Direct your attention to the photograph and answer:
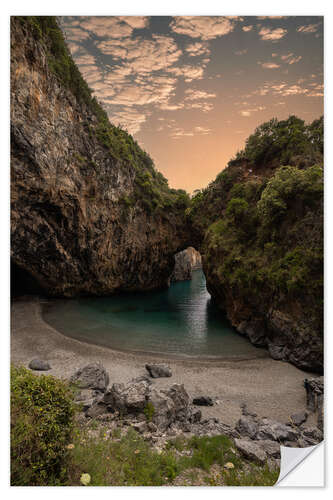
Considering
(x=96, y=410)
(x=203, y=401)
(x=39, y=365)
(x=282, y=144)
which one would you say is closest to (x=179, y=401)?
(x=203, y=401)

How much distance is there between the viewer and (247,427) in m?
6.53

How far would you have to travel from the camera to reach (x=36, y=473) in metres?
3.15

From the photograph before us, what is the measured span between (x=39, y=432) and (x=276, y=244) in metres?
13.6

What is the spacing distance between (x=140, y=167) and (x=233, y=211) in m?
14.1

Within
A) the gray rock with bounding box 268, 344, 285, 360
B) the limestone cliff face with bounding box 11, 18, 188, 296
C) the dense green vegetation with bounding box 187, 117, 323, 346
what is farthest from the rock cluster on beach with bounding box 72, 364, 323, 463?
the limestone cliff face with bounding box 11, 18, 188, 296

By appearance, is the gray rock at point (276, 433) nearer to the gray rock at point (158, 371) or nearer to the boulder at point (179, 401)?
the boulder at point (179, 401)

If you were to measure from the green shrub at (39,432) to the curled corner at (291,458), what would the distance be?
3786 mm

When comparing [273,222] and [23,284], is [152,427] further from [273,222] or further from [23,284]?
[23,284]

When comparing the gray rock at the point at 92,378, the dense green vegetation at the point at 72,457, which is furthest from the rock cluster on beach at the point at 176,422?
the gray rock at the point at 92,378

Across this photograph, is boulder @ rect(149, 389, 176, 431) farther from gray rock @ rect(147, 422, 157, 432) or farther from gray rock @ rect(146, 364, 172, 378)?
gray rock @ rect(146, 364, 172, 378)

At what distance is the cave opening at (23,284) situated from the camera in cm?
2066

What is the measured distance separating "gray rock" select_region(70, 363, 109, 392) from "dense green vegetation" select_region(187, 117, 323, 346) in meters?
9.95

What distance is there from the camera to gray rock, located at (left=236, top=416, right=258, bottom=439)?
249 inches

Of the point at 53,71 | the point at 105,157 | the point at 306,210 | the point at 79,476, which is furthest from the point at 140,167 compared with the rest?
the point at 79,476
